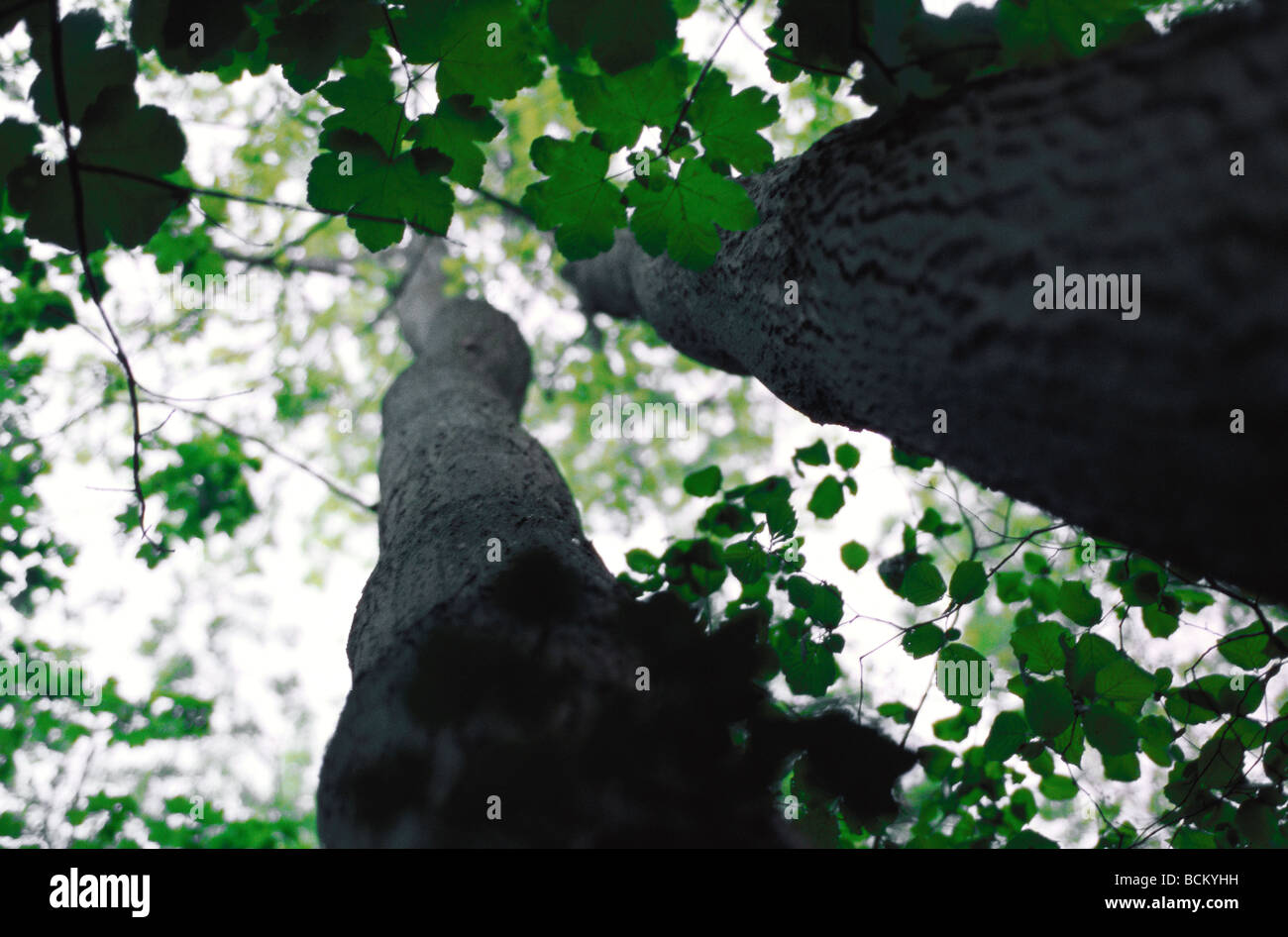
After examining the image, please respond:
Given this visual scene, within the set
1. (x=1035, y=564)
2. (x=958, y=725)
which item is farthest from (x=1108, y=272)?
(x=1035, y=564)

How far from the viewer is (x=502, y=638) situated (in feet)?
3.47

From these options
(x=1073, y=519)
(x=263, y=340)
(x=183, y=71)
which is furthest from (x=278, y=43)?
(x=263, y=340)

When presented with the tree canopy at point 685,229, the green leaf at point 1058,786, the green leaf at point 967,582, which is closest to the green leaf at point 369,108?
the tree canopy at point 685,229

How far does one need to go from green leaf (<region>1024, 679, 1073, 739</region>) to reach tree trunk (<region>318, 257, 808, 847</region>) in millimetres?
858

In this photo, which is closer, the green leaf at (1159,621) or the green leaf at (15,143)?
the green leaf at (15,143)

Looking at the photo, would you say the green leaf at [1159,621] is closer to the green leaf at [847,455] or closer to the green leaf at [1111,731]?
the green leaf at [1111,731]

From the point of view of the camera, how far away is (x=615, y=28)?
3.51 feet

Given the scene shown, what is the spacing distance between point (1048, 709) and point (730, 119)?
60.0 inches

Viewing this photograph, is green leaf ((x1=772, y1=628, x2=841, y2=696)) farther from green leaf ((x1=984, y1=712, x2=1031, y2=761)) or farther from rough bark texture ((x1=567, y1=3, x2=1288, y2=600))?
rough bark texture ((x1=567, y1=3, x2=1288, y2=600))

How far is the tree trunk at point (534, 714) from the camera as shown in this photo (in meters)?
0.86

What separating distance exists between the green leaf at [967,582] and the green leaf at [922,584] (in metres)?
0.09

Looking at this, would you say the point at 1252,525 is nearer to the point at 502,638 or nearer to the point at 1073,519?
the point at 1073,519

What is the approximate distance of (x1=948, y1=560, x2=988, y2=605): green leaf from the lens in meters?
1.67

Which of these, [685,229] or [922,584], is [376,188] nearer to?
[685,229]
